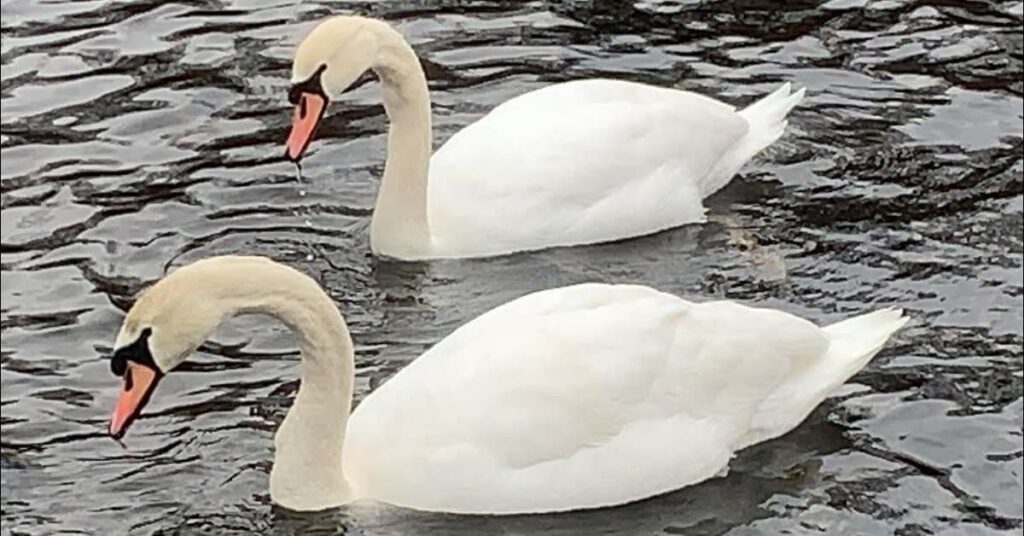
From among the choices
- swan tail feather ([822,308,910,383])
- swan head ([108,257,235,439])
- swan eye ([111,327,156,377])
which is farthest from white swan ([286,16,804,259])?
swan eye ([111,327,156,377])

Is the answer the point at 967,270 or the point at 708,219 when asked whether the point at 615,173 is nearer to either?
the point at 708,219

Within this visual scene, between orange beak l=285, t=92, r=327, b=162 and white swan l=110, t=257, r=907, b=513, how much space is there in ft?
4.78

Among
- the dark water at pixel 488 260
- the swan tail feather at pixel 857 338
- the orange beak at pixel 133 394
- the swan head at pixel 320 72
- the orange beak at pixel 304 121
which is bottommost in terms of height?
the dark water at pixel 488 260

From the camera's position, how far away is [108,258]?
30.9ft

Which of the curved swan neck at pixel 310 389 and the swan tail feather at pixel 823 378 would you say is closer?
the curved swan neck at pixel 310 389

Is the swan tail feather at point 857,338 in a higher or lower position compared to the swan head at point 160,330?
lower

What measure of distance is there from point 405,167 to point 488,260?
0.50m

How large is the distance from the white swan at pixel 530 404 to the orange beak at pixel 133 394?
1.18ft

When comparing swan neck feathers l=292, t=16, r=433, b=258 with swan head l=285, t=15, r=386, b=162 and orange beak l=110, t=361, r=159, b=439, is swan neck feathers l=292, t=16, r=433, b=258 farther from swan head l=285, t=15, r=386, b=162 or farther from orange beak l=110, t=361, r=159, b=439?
orange beak l=110, t=361, r=159, b=439

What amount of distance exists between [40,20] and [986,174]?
4.93 meters

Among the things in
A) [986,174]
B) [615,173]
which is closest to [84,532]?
[615,173]

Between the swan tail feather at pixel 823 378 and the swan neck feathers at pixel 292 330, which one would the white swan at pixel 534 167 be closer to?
the swan tail feather at pixel 823 378

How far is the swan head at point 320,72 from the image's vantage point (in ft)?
29.7

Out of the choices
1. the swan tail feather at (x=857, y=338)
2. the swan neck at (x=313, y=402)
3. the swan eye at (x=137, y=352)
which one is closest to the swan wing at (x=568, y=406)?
the swan neck at (x=313, y=402)
